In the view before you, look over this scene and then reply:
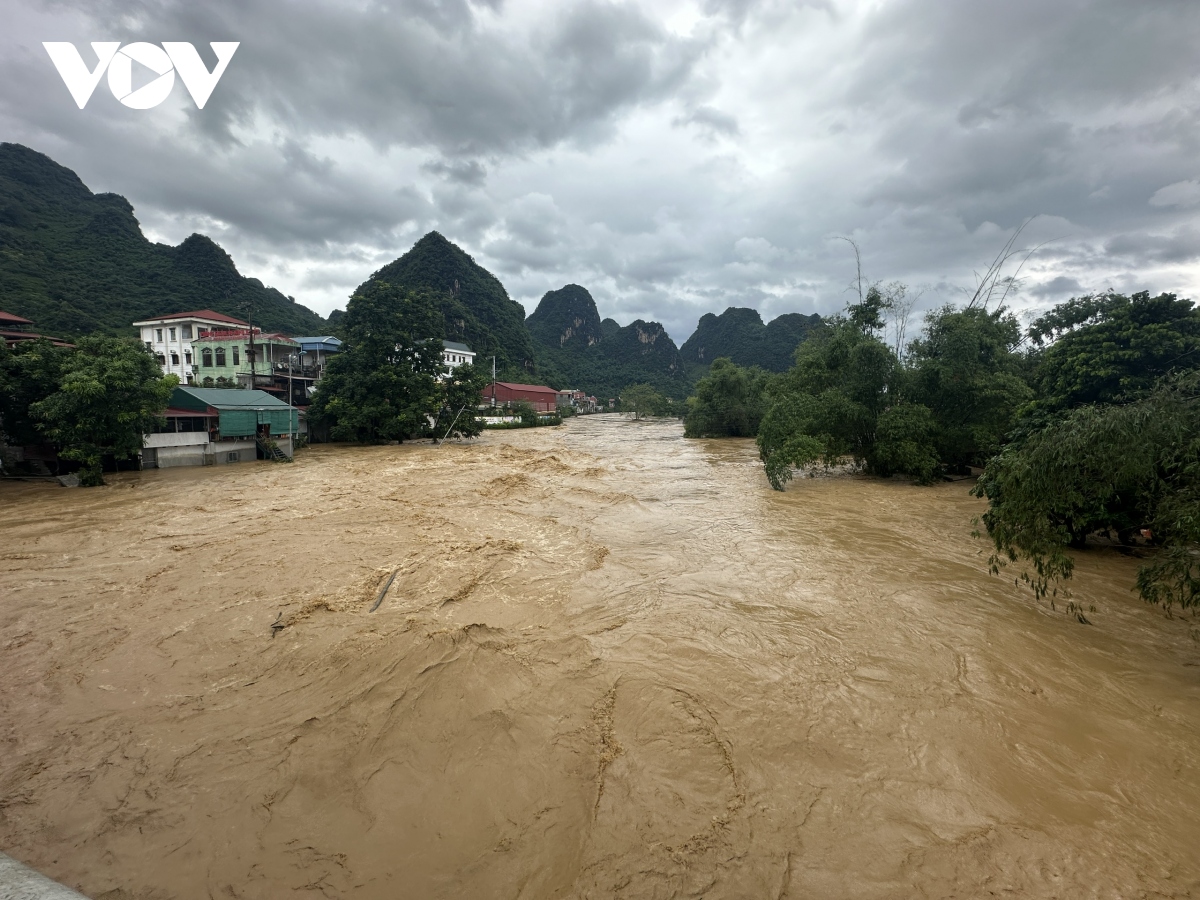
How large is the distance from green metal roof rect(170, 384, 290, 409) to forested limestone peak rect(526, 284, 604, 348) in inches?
3560

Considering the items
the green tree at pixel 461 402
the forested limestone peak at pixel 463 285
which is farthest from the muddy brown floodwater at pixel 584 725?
the forested limestone peak at pixel 463 285

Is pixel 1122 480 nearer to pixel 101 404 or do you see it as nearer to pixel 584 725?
pixel 584 725

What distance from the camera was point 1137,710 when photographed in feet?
14.4

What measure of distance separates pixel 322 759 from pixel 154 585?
18.2 feet

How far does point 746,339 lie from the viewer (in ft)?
341

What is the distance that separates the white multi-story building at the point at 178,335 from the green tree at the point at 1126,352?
41.8 m

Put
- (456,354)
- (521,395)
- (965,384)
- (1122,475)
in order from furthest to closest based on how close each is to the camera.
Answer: (456,354), (521,395), (965,384), (1122,475)

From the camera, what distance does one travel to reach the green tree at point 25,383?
13469 millimetres

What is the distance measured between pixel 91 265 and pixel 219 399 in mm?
44091

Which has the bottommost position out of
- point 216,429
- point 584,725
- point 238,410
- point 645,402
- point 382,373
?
point 584,725

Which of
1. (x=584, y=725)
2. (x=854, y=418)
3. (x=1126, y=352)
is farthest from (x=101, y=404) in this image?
(x=1126, y=352)

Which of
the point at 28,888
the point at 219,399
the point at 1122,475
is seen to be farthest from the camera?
the point at 219,399

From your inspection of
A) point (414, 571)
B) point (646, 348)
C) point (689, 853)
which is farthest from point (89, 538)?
point (646, 348)

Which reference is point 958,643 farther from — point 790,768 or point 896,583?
point 790,768
